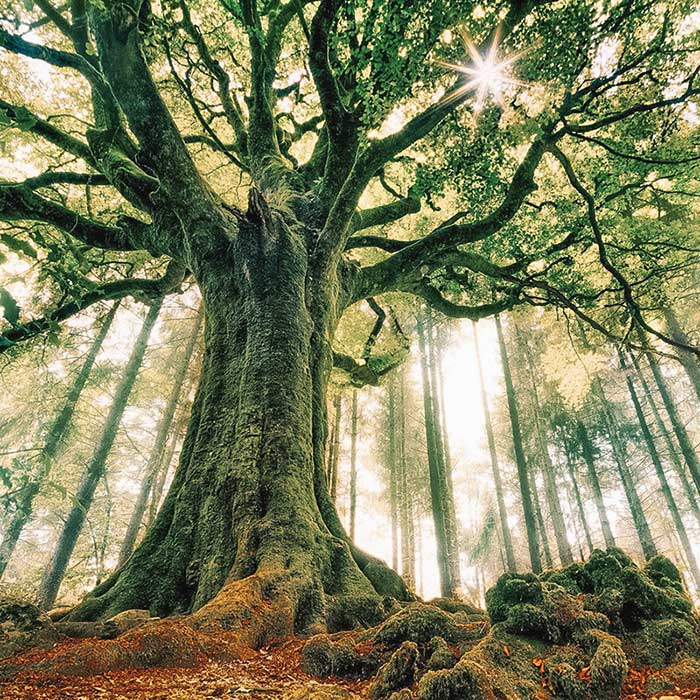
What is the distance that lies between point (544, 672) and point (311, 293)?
4236 mm

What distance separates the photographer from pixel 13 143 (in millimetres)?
8375

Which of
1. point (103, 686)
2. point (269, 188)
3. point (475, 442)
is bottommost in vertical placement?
point (103, 686)

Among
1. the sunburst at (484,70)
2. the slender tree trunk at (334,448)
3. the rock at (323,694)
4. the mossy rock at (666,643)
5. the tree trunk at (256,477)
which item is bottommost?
the rock at (323,694)

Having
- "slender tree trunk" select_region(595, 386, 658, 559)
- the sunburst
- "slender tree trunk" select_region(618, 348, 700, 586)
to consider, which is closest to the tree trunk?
the sunburst

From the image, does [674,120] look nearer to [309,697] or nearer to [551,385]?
[309,697]

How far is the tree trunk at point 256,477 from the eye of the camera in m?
2.97

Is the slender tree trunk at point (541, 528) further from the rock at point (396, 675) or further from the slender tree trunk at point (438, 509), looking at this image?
the rock at point (396, 675)

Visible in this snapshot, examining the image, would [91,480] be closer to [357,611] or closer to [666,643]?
[357,611]

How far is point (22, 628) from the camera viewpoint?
2223 millimetres

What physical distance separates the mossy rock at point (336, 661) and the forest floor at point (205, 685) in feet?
0.16

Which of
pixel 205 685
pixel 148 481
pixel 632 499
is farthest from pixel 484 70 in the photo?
pixel 632 499

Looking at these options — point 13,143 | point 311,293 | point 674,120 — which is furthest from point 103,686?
point 13,143

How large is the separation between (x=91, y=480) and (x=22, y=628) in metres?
8.52

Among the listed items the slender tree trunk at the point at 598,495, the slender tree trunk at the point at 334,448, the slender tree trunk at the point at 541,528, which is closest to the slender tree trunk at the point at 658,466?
the slender tree trunk at the point at 598,495
